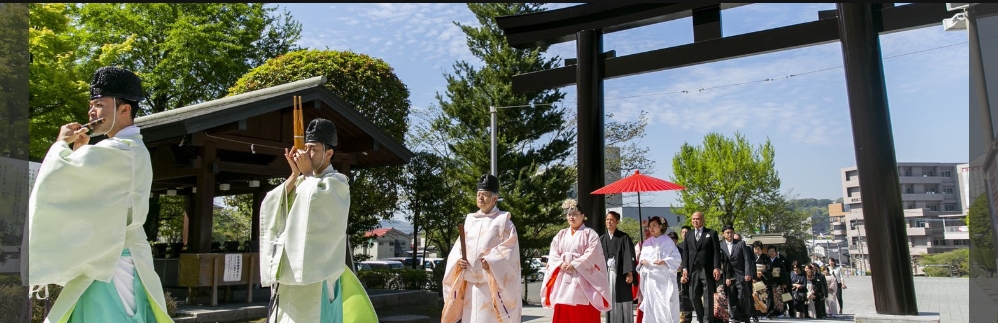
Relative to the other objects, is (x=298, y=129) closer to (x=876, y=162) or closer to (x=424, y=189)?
(x=876, y=162)

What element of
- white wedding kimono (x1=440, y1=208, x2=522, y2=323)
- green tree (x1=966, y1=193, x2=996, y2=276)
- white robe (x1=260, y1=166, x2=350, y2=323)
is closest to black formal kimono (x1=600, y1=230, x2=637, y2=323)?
white wedding kimono (x1=440, y1=208, x2=522, y2=323)

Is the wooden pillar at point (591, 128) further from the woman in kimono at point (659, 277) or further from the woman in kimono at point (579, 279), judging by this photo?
the woman in kimono at point (579, 279)

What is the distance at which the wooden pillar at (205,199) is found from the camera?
11.1 metres

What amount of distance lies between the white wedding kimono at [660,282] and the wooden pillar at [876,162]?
10.0ft

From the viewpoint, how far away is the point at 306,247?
401cm

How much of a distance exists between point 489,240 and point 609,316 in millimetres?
3904

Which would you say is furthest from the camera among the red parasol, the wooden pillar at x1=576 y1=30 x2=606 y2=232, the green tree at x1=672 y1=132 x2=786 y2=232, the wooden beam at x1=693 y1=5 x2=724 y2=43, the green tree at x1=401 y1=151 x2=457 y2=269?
the green tree at x1=672 y1=132 x2=786 y2=232

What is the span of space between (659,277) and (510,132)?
11875 mm

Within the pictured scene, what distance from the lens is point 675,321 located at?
9.58 metres

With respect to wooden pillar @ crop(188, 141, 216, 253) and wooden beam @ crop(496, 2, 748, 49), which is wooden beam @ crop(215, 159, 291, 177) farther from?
wooden beam @ crop(496, 2, 748, 49)

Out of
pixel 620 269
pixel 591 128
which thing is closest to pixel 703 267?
pixel 620 269

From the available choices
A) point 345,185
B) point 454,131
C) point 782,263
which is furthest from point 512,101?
point 345,185

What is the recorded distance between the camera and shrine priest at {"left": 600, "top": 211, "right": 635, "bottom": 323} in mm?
9344

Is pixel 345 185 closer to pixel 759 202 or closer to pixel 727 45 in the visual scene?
pixel 727 45
